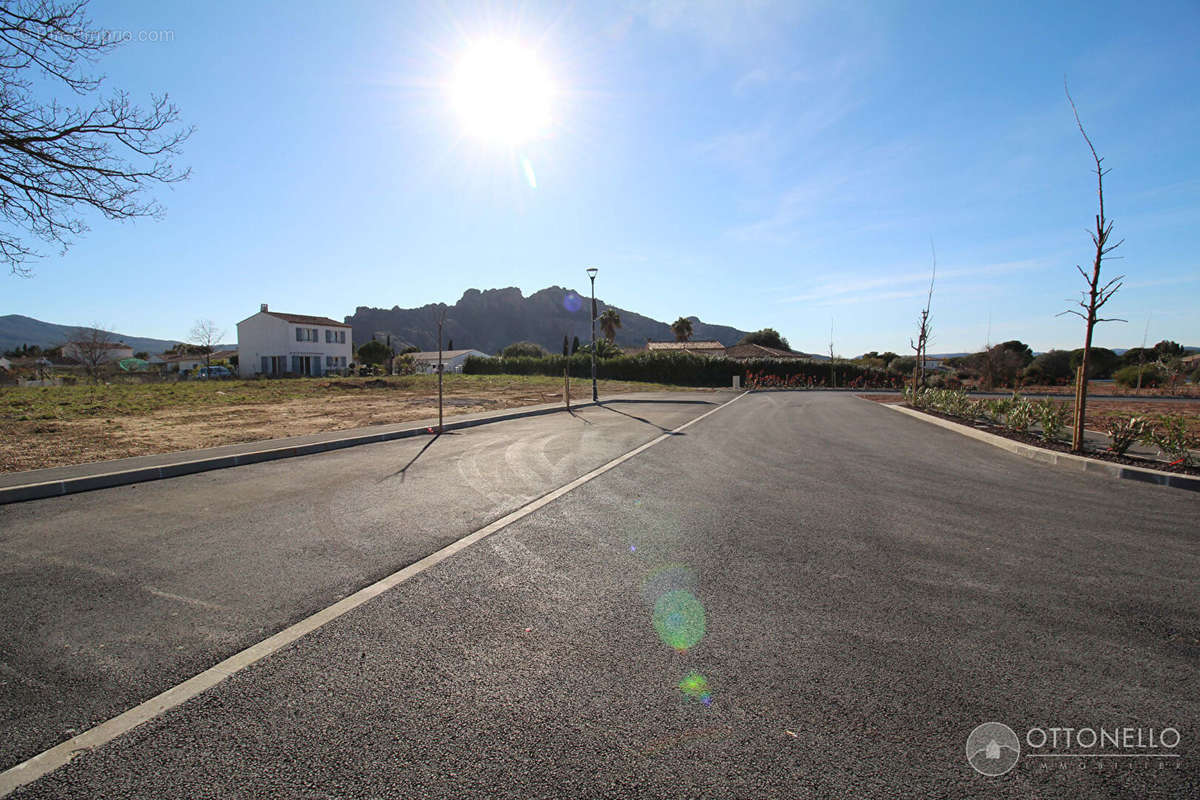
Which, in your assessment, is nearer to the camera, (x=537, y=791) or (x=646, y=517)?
(x=537, y=791)

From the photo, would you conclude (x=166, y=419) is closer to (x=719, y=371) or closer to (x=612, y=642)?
(x=612, y=642)

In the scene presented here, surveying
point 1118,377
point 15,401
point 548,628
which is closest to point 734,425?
point 548,628

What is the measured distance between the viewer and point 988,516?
20.2 feet

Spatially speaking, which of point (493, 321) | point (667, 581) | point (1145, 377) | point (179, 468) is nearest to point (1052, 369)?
point (1145, 377)

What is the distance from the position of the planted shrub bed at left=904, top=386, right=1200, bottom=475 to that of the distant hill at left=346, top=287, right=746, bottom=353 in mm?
127198

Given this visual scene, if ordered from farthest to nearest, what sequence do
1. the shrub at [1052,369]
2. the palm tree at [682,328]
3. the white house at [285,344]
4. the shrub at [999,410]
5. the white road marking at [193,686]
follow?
the palm tree at [682,328], the white house at [285,344], the shrub at [1052,369], the shrub at [999,410], the white road marking at [193,686]

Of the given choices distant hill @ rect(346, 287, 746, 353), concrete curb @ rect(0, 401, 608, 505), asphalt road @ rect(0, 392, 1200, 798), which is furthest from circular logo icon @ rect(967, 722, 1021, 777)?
distant hill @ rect(346, 287, 746, 353)

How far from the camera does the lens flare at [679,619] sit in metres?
3.22

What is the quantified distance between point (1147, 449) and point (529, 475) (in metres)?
11.1

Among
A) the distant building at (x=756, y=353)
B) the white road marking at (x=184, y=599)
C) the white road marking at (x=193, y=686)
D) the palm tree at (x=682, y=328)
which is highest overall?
the palm tree at (x=682, y=328)

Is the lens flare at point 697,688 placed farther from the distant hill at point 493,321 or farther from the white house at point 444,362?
the distant hill at point 493,321

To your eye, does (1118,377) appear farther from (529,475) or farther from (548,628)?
(548,628)

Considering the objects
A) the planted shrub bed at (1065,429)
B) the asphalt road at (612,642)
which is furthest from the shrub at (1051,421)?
the asphalt road at (612,642)

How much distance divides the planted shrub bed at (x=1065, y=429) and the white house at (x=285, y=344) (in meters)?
60.2
